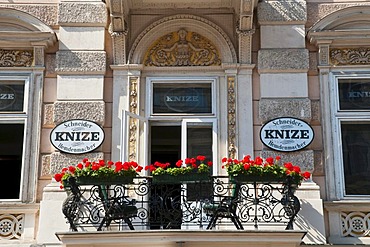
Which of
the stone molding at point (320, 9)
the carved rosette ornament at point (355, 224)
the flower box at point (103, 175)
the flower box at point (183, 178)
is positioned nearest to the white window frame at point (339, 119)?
the carved rosette ornament at point (355, 224)

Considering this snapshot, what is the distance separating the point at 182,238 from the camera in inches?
329

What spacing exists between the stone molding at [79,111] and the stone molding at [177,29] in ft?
3.42

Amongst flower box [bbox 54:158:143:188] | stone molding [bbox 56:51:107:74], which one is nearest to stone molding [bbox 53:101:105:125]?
stone molding [bbox 56:51:107:74]

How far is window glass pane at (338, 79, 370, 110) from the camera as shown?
34.0ft

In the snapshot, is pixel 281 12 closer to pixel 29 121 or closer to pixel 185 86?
pixel 185 86

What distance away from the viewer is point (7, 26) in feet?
34.7

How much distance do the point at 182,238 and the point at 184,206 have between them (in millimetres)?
660

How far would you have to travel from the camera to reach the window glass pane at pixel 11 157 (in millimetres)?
9984

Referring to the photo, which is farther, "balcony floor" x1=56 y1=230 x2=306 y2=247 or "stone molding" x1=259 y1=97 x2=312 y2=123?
"stone molding" x1=259 y1=97 x2=312 y2=123

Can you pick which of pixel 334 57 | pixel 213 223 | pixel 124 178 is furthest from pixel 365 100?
pixel 124 178

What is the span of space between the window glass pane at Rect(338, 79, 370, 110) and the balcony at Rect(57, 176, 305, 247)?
1.98 m

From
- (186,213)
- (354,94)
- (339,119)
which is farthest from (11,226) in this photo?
(354,94)

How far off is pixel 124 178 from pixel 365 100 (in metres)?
4.26

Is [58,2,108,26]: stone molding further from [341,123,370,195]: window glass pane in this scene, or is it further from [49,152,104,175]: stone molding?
[341,123,370,195]: window glass pane
